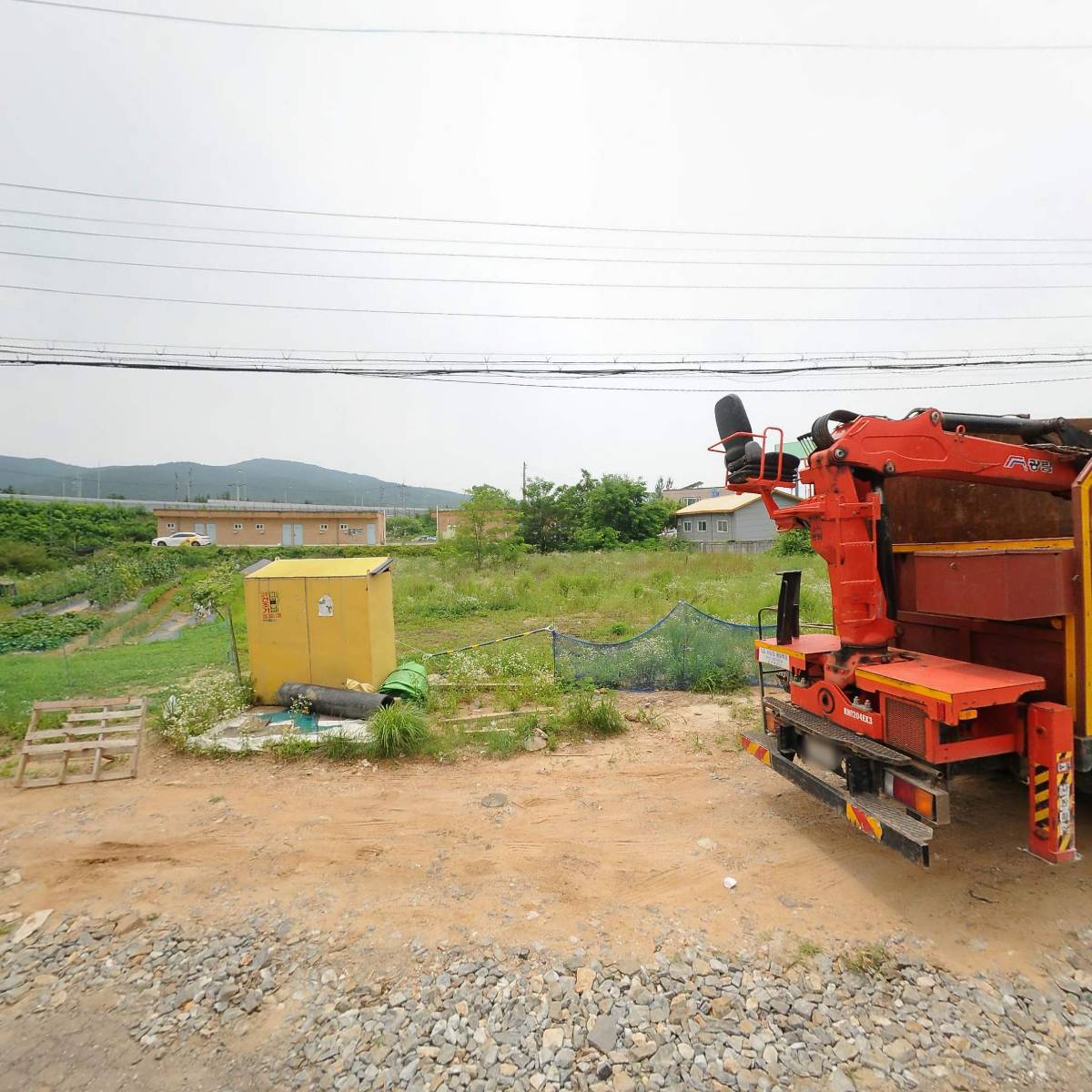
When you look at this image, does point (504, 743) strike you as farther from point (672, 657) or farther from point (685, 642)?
point (685, 642)

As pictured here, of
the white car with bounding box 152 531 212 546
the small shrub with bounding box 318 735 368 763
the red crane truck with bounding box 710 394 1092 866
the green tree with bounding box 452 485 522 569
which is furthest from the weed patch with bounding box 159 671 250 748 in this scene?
the white car with bounding box 152 531 212 546

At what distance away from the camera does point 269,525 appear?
2109 inches

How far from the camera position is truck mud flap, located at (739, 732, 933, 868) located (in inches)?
134

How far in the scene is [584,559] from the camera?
2788 centimetres

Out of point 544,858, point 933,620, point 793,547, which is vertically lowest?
point 544,858

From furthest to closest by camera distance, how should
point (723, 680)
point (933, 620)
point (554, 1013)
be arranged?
point (723, 680) → point (933, 620) → point (554, 1013)

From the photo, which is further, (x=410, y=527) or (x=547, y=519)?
(x=410, y=527)

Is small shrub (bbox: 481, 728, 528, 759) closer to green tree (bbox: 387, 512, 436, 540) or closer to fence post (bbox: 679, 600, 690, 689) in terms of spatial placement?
fence post (bbox: 679, 600, 690, 689)

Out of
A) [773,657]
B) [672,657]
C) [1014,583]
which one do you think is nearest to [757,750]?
[773,657]

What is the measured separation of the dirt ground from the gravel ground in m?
0.23

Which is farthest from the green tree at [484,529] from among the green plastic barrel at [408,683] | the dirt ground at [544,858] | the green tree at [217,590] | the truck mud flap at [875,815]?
the truck mud flap at [875,815]

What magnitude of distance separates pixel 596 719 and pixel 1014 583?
15.3 feet

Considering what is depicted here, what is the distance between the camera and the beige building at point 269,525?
2045 inches

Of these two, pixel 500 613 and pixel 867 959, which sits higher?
pixel 500 613
